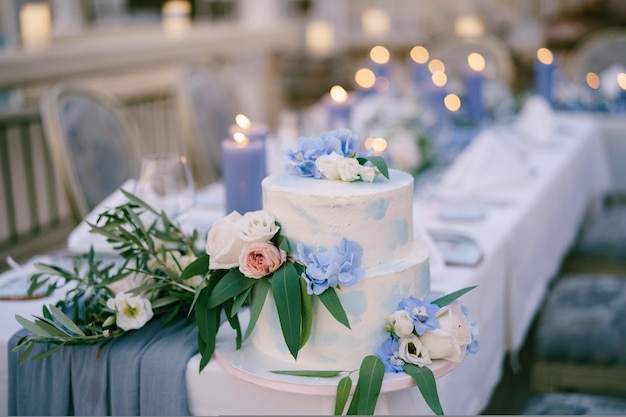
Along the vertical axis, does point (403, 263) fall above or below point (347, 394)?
above

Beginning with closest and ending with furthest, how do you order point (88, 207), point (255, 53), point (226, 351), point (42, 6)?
point (226, 351) → point (88, 207) → point (42, 6) → point (255, 53)

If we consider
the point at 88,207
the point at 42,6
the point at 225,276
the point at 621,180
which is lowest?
the point at 621,180

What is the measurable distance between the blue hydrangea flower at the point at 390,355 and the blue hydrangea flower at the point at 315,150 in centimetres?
25

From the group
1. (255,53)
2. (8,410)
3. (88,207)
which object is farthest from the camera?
(255,53)

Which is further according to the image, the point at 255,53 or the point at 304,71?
the point at 304,71

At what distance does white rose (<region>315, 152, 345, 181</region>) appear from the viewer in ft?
3.58

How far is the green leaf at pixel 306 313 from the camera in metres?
1.02

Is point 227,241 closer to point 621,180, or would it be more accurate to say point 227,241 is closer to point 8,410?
point 8,410

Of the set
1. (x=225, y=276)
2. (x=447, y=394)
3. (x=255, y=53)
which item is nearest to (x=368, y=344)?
(x=225, y=276)

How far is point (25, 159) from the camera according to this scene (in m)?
3.58

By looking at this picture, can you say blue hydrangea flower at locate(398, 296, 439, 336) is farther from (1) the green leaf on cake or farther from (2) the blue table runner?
(2) the blue table runner

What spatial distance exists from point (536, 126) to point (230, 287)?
7.31 ft

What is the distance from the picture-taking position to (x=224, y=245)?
103 centimetres

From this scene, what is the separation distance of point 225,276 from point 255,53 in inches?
213
